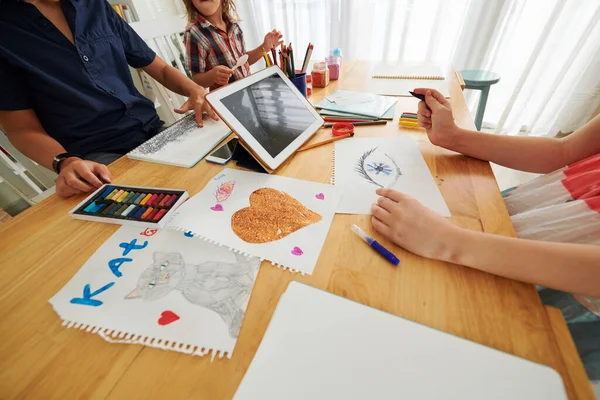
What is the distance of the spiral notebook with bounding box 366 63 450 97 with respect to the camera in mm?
844

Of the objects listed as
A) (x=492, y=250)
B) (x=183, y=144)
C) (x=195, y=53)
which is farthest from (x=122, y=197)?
(x=195, y=53)

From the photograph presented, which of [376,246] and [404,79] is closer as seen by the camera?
[376,246]

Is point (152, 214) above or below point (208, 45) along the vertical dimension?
below

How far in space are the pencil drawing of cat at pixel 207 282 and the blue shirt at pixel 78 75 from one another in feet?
2.21

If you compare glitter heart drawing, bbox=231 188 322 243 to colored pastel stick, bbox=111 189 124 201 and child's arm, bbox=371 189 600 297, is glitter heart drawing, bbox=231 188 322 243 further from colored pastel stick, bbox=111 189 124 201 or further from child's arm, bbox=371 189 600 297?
colored pastel stick, bbox=111 189 124 201

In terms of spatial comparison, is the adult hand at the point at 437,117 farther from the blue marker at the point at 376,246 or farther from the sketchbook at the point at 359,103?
the blue marker at the point at 376,246

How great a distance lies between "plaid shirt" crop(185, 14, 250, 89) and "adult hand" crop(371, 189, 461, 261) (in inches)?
36.1

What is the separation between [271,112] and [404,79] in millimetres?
617

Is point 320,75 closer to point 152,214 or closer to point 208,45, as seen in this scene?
point 208,45

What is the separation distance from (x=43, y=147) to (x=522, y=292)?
1.03 metres

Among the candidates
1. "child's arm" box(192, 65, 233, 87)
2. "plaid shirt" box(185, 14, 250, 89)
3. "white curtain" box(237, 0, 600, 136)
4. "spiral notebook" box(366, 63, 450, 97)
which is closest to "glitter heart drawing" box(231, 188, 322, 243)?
"child's arm" box(192, 65, 233, 87)

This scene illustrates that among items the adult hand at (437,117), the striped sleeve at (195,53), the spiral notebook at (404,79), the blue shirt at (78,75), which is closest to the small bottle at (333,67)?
the spiral notebook at (404,79)

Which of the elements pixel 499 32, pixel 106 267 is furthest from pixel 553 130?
pixel 106 267

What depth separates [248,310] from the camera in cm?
31
